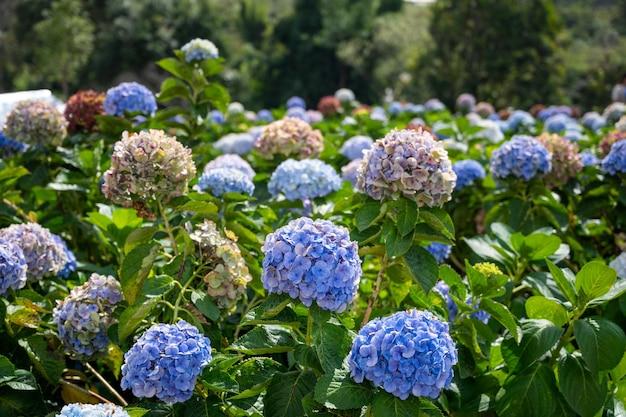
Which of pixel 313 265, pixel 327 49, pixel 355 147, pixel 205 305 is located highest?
pixel 313 265

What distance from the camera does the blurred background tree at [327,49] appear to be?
2200 centimetres

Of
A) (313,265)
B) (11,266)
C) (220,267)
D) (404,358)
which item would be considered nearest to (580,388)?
(404,358)

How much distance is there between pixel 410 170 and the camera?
1.78m

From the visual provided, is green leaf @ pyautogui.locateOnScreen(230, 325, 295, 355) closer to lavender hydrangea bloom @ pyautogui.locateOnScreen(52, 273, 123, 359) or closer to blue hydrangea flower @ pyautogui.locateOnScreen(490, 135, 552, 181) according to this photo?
lavender hydrangea bloom @ pyautogui.locateOnScreen(52, 273, 123, 359)

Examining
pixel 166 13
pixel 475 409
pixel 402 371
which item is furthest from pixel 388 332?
pixel 166 13

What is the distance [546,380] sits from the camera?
1812 millimetres

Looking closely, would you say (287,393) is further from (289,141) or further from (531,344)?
(289,141)

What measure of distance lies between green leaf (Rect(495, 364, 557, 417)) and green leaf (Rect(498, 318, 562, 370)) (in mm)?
34

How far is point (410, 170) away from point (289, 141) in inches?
61.7

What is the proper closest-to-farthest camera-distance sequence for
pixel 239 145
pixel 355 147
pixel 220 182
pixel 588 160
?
1. pixel 220 182
2. pixel 588 160
3. pixel 355 147
4. pixel 239 145

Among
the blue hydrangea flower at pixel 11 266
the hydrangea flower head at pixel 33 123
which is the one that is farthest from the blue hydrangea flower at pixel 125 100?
the blue hydrangea flower at pixel 11 266

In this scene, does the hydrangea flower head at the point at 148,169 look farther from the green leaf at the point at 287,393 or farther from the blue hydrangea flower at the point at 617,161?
the blue hydrangea flower at the point at 617,161

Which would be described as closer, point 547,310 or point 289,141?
point 547,310

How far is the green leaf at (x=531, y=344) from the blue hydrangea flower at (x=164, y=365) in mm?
757
